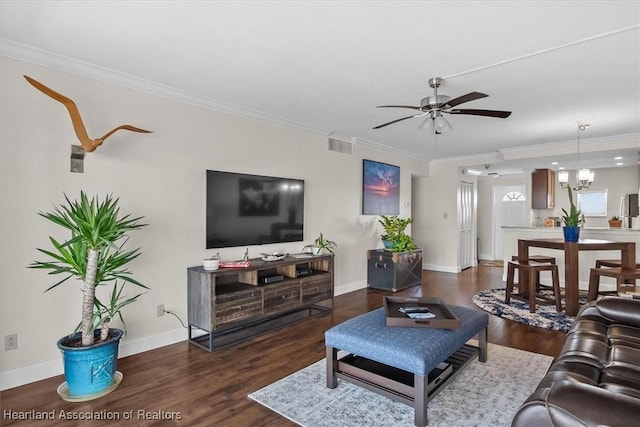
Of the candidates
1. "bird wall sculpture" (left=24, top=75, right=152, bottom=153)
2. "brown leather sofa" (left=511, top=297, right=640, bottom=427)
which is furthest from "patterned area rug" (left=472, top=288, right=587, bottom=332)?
"bird wall sculpture" (left=24, top=75, right=152, bottom=153)

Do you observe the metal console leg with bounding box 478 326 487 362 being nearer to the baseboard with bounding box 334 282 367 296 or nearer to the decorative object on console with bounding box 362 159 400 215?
the baseboard with bounding box 334 282 367 296

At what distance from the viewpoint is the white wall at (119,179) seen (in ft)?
8.38

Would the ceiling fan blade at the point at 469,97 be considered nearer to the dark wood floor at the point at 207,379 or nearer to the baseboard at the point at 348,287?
the dark wood floor at the point at 207,379

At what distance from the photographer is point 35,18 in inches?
86.6

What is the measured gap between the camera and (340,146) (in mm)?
5441

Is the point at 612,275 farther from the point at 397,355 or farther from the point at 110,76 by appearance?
the point at 110,76

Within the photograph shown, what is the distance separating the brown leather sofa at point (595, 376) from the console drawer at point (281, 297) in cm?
257

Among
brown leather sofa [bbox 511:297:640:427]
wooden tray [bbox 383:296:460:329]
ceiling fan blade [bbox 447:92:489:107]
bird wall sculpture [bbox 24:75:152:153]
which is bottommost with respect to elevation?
wooden tray [bbox 383:296:460:329]

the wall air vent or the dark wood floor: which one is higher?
the wall air vent

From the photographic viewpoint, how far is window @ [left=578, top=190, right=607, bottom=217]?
764cm

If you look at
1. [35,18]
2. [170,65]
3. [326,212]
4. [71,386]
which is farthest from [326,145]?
[71,386]

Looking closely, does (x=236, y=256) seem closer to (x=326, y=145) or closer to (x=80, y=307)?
(x=80, y=307)

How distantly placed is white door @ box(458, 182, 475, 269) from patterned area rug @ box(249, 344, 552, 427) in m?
5.12

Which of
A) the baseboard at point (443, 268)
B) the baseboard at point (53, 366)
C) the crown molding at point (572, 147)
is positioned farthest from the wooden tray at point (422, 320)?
the baseboard at point (443, 268)
